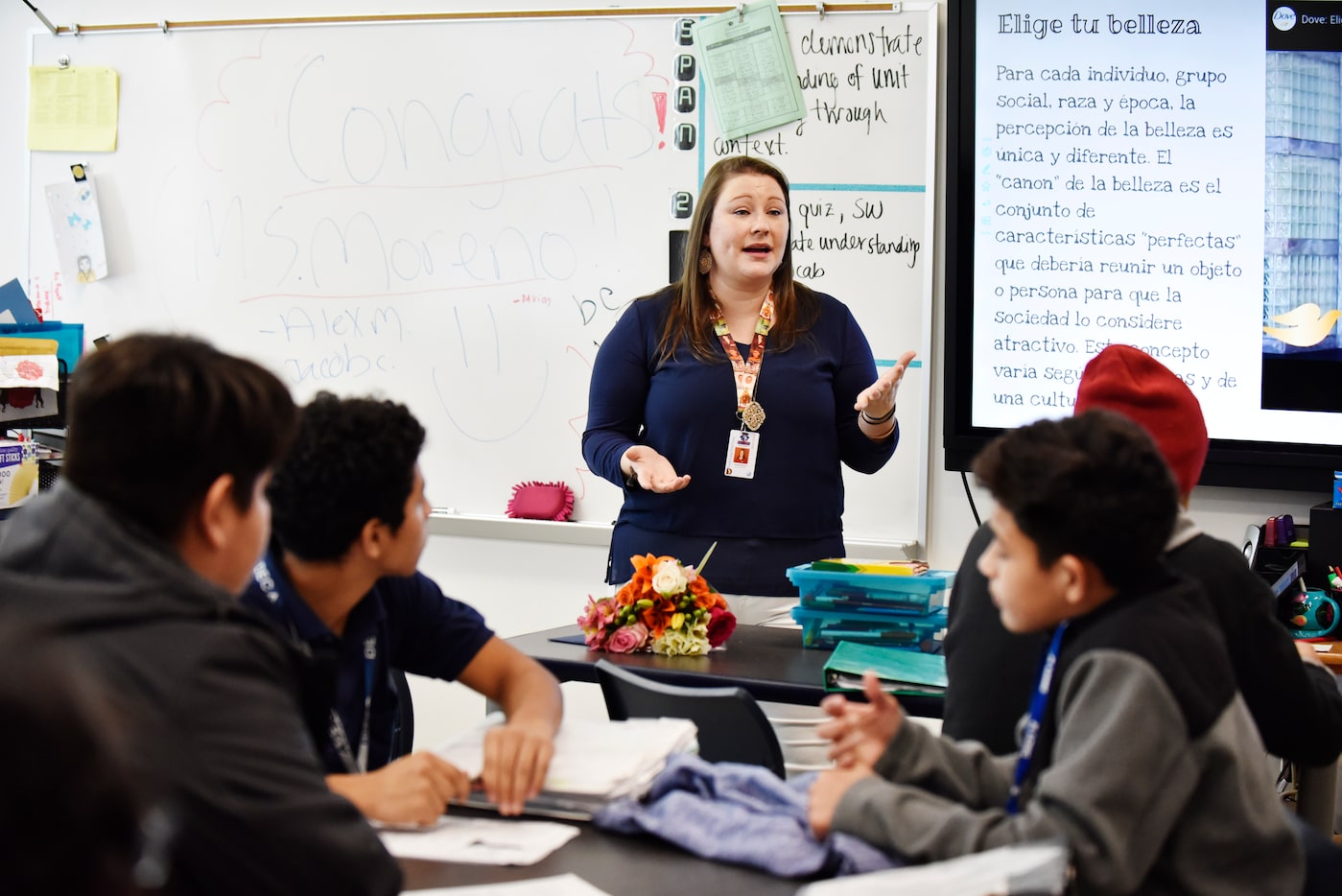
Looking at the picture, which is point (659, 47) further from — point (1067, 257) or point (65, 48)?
point (65, 48)

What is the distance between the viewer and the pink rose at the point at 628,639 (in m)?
2.41

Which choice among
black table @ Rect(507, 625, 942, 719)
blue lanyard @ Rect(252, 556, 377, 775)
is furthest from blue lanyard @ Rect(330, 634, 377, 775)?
black table @ Rect(507, 625, 942, 719)

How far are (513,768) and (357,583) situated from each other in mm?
311

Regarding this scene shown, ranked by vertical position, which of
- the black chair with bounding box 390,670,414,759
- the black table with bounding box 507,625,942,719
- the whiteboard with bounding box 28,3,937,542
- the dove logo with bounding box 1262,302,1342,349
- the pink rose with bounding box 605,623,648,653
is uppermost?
the whiteboard with bounding box 28,3,937,542

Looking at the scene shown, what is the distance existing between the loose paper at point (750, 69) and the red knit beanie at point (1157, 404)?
2.12 m

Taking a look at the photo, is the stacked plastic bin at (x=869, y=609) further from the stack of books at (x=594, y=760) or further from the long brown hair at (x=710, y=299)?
the stack of books at (x=594, y=760)

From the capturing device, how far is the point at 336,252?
164 inches

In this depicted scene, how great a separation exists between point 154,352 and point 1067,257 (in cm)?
289

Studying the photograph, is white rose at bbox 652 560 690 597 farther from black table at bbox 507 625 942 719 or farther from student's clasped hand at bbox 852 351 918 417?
student's clasped hand at bbox 852 351 918 417

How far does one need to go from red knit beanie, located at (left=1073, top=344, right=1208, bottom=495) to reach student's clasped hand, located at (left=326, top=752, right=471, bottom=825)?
3.28 feet

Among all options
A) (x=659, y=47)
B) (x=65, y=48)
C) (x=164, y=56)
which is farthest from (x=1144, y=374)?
(x=65, y=48)

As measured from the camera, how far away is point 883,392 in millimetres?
2711

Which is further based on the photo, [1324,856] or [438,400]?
[438,400]

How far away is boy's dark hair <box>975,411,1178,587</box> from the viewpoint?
1.23 meters
